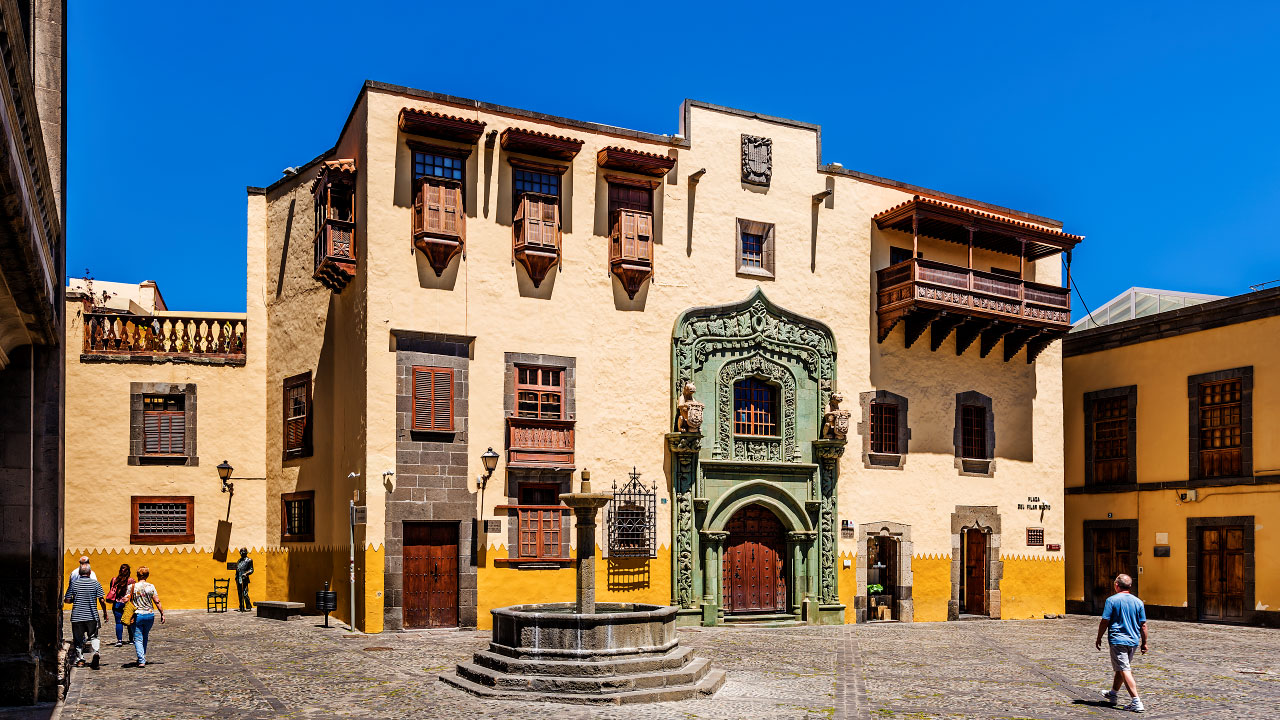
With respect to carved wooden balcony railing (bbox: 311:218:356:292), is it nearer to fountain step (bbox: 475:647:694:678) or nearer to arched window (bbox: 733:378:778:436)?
arched window (bbox: 733:378:778:436)

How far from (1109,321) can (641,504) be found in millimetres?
20129

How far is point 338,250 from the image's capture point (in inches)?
878

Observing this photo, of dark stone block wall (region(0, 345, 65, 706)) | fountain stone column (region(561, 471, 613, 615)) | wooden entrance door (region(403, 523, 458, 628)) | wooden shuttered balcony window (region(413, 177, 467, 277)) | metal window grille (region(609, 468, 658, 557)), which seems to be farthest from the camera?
metal window grille (region(609, 468, 658, 557))

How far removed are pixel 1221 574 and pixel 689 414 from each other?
1447cm

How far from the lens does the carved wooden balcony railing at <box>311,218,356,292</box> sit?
22.2 metres

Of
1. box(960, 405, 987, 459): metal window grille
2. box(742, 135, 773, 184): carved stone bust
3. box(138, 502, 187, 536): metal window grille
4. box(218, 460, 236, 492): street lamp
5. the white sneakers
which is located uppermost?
box(742, 135, 773, 184): carved stone bust

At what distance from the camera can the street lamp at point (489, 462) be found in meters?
21.8

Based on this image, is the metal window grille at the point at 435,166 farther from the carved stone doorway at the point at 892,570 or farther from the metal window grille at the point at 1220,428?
the metal window grille at the point at 1220,428

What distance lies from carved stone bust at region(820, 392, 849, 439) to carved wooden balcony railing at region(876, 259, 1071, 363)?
2.42 meters

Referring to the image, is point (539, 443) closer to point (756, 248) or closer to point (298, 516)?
point (298, 516)

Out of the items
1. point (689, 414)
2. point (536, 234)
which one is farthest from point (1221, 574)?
point (536, 234)

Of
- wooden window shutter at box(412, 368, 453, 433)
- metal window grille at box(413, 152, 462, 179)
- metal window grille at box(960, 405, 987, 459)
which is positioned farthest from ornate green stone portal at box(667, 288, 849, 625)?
metal window grille at box(413, 152, 462, 179)

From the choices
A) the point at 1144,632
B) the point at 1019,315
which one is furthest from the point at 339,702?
the point at 1019,315

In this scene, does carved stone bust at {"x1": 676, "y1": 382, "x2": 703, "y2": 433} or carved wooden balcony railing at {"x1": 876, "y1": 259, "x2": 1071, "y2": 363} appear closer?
carved stone bust at {"x1": 676, "y1": 382, "x2": 703, "y2": 433}
